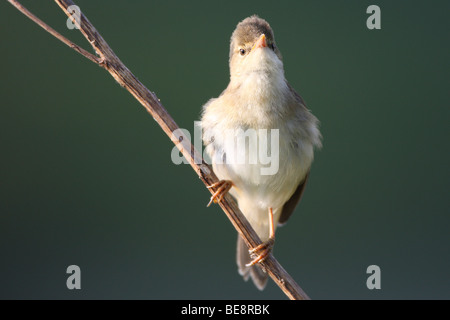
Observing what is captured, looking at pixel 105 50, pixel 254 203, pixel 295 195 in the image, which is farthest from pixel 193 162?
pixel 295 195

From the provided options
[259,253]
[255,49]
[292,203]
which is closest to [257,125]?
[255,49]

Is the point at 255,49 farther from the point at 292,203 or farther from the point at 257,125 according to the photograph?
the point at 292,203

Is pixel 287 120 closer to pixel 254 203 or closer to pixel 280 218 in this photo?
pixel 254 203

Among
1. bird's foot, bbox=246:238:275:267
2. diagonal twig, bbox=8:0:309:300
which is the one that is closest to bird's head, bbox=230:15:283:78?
diagonal twig, bbox=8:0:309:300

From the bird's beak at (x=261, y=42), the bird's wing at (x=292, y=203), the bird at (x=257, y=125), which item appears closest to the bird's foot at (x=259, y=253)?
the bird at (x=257, y=125)

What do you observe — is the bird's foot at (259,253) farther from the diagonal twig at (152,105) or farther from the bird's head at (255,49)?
the bird's head at (255,49)

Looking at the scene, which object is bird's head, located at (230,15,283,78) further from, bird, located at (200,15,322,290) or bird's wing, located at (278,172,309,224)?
bird's wing, located at (278,172,309,224)

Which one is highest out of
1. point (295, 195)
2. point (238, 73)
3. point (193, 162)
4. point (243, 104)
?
point (238, 73)
